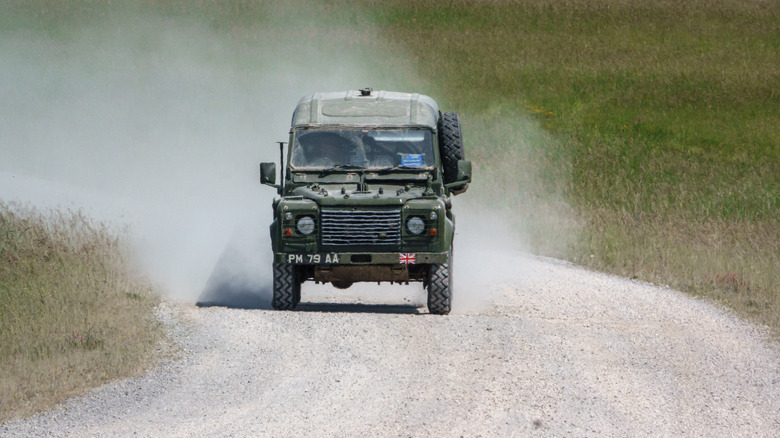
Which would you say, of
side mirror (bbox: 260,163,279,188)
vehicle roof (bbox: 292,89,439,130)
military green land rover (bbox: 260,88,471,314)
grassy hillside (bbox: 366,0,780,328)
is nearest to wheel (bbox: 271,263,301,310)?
military green land rover (bbox: 260,88,471,314)

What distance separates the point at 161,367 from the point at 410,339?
8.65 feet

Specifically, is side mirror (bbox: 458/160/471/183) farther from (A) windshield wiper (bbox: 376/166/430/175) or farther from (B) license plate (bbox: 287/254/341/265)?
(B) license plate (bbox: 287/254/341/265)

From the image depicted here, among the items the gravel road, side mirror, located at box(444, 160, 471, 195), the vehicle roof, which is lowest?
the gravel road

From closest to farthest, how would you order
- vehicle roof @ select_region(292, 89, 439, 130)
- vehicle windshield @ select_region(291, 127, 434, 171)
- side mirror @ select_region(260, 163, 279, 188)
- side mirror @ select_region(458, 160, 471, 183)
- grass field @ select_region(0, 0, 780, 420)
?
grass field @ select_region(0, 0, 780, 420) → side mirror @ select_region(260, 163, 279, 188) → side mirror @ select_region(458, 160, 471, 183) → vehicle windshield @ select_region(291, 127, 434, 171) → vehicle roof @ select_region(292, 89, 439, 130)

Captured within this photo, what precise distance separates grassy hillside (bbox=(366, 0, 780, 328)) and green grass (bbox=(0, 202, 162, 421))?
802 centimetres

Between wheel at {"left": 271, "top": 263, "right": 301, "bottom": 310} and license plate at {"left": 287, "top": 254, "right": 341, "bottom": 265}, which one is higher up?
license plate at {"left": 287, "top": 254, "right": 341, "bottom": 265}

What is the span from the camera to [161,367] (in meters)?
11.8

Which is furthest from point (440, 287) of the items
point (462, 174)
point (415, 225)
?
point (462, 174)

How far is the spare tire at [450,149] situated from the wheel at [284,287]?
2.48 meters

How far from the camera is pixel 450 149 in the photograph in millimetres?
16172

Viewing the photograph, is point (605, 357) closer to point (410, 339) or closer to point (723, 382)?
point (723, 382)

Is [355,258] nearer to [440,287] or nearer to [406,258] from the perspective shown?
[406,258]

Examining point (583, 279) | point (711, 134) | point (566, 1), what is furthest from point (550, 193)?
point (566, 1)

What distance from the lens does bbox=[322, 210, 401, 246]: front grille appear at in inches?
567
